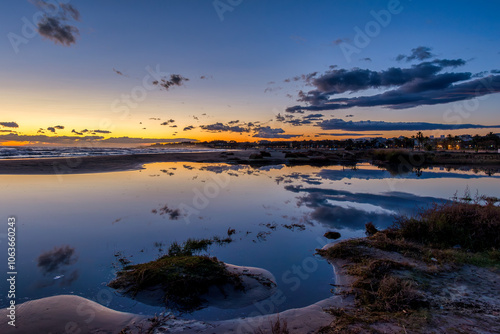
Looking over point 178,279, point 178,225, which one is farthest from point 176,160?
point 178,279

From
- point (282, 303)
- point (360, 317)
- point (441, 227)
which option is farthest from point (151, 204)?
point (441, 227)

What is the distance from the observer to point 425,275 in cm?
643

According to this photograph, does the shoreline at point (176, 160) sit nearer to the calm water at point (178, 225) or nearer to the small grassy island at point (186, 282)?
the calm water at point (178, 225)

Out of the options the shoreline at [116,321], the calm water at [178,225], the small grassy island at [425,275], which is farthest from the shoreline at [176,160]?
the small grassy island at [425,275]

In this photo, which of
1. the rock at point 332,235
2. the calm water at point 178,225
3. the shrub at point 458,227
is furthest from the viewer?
the rock at point 332,235

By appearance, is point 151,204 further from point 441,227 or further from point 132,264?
point 441,227

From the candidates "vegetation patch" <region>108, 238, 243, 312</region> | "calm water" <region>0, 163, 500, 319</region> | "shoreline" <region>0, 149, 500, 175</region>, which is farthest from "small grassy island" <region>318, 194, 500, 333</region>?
"shoreline" <region>0, 149, 500, 175</region>

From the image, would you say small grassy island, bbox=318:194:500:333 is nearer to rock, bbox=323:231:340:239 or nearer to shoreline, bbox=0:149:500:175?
rock, bbox=323:231:340:239

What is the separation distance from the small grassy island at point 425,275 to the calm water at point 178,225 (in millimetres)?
939

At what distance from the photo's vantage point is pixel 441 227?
8961mm

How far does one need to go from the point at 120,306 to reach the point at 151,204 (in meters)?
8.95

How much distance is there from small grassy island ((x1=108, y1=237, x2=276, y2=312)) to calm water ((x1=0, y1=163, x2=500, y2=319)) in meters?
0.32

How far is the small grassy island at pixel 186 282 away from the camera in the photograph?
18.3ft

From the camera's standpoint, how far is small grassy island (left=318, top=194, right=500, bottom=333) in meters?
4.60
